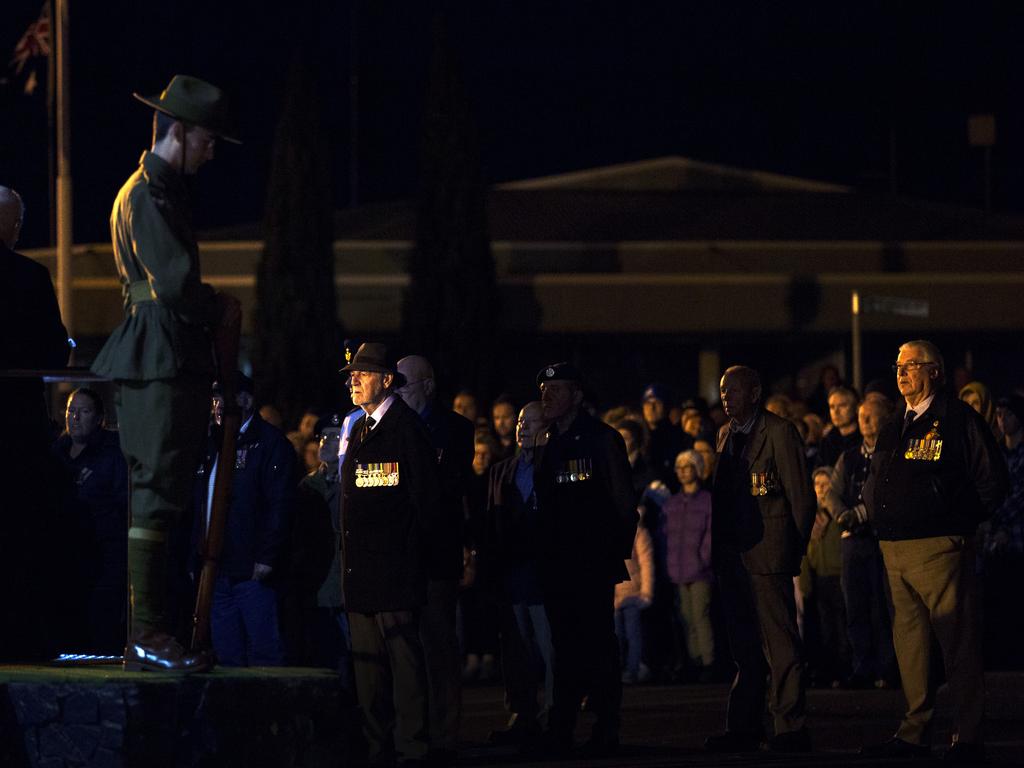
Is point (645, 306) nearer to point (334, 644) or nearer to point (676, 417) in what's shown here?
point (676, 417)

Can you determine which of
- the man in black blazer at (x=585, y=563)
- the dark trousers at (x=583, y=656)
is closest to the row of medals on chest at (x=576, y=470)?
the man in black blazer at (x=585, y=563)

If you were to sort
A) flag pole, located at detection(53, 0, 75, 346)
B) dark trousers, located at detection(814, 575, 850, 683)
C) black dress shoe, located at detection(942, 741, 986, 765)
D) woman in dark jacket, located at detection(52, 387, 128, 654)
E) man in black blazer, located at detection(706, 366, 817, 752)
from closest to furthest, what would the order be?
black dress shoe, located at detection(942, 741, 986, 765)
man in black blazer, located at detection(706, 366, 817, 752)
woman in dark jacket, located at detection(52, 387, 128, 654)
dark trousers, located at detection(814, 575, 850, 683)
flag pole, located at detection(53, 0, 75, 346)

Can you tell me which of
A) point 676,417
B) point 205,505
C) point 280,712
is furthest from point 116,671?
point 676,417

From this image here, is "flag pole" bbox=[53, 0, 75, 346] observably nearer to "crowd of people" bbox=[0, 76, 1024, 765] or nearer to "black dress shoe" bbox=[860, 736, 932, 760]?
"crowd of people" bbox=[0, 76, 1024, 765]

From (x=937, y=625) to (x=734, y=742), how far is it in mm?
1272

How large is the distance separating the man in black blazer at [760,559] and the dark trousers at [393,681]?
5.60ft

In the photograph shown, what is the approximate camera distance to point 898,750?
10.6 metres

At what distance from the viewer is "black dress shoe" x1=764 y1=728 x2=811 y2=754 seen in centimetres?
1098

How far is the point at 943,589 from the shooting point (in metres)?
10.5

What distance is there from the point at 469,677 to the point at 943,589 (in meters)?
6.21

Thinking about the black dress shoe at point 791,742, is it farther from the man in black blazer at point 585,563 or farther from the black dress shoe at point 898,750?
the man in black blazer at point 585,563

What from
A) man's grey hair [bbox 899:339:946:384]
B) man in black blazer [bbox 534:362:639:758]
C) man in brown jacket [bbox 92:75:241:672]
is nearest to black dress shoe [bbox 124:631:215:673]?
man in brown jacket [bbox 92:75:241:672]

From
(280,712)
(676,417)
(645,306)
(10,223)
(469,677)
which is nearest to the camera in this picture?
(280,712)

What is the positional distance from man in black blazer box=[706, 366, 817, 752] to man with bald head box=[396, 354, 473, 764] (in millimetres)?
1347
